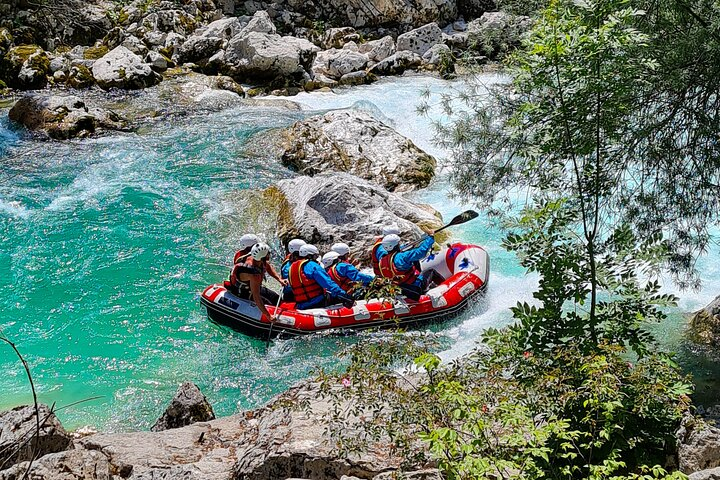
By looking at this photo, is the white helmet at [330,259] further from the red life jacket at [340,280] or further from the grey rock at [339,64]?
the grey rock at [339,64]

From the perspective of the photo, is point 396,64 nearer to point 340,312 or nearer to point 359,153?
point 359,153

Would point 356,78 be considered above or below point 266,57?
below

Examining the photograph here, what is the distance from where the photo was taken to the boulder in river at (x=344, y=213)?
9383mm

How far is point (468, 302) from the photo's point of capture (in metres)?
8.30

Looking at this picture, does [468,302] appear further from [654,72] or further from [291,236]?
[654,72]

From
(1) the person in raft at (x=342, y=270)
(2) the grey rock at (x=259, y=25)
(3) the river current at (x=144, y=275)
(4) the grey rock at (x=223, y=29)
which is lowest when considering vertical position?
(3) the river current at (x=144, y=275)

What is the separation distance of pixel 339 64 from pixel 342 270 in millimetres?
12069

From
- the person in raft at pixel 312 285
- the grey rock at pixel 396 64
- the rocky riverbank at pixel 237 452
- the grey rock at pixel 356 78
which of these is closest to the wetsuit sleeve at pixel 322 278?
the person in raft at pixel 312 285

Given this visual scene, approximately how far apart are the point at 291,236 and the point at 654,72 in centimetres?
563

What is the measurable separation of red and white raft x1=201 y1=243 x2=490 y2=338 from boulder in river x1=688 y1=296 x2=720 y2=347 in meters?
2.48

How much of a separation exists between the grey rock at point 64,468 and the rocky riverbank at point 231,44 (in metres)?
12.7

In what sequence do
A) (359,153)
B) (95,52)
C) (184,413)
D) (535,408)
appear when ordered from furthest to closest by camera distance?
(95,52), (359,153), (184,413), (535,408)

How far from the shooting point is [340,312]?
312 inches

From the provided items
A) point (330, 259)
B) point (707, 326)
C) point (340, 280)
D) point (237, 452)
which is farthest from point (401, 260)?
point (237, 452)
